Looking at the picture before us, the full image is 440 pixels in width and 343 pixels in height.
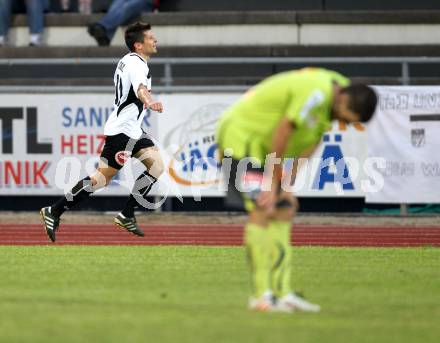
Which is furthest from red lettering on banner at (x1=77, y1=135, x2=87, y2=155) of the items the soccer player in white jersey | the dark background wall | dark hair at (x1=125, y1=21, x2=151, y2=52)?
the dark background wall

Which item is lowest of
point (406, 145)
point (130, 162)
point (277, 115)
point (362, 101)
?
point (130, 162)

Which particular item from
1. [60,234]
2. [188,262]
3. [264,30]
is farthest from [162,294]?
[264,30]

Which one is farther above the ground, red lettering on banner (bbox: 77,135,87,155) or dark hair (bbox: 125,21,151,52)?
dark hair (bbox: 125,21,151,52)

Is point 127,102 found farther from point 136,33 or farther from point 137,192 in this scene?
point 137,192

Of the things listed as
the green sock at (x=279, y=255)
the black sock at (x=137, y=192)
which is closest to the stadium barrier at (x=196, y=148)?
the black sock at (x=137, y=192)

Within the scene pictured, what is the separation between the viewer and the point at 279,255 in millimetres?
8242

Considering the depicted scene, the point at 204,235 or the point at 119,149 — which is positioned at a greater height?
the point at 119,149

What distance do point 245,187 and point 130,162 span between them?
893cm

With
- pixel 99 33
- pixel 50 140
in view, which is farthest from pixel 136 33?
pixel 99 33

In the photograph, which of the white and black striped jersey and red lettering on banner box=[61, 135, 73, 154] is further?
red lettering on banner box=[61, 135, 73, 154]

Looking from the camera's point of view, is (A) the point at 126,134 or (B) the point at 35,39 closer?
(A) the point at 126,134

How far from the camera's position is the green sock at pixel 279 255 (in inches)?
324

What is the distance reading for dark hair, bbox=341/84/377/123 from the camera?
792cm

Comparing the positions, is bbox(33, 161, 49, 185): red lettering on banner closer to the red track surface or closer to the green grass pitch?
the red track surface
